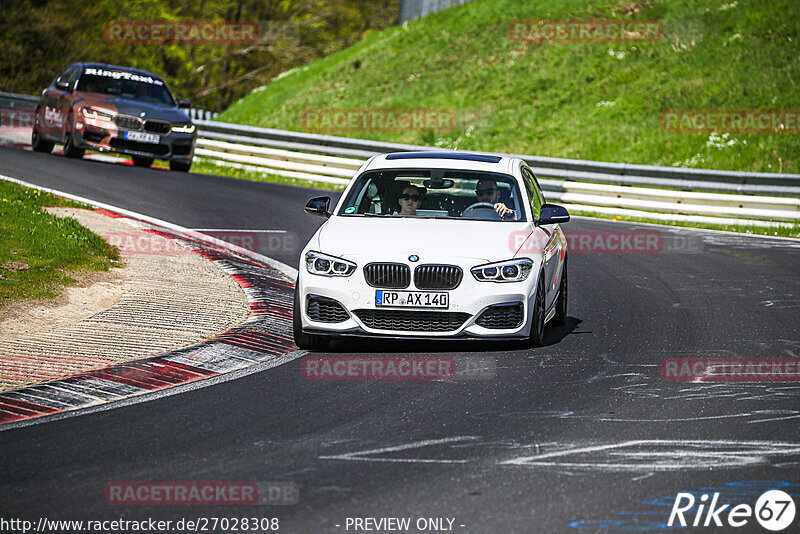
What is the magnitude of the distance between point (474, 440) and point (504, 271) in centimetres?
270

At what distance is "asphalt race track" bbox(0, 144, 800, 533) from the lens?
526 centimetres

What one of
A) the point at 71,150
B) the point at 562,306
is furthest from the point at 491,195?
the point at 71,150

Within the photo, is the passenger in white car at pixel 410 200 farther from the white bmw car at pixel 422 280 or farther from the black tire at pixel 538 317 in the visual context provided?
the black tire at pixel 538 317

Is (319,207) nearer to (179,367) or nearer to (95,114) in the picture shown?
(179,367)

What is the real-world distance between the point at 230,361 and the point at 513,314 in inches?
86.0

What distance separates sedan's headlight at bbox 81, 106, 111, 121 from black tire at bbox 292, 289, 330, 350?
13597 millimetres

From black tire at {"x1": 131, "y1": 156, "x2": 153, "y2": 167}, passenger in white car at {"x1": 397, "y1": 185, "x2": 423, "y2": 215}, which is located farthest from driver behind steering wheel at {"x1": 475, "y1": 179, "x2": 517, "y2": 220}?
black tire at {"x1": 131, "y1": 156, "x2": 153, "y2": 167}

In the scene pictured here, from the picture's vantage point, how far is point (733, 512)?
525 cm

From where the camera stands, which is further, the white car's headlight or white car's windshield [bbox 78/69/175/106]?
white car's windshield [bbox 78/69/175/106]

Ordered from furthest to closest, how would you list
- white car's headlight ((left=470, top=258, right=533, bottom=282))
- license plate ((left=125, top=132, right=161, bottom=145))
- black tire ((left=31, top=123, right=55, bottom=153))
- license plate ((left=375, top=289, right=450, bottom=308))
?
black tire ((left=31, top=123, right=55, bottom=153))
license plate ((left=125, top=132, right=161, bottom=145))
white car's headlight ((left=470, top=258, right=533, bottom=282))
license plate ((left=375, top=289, right=450, bottom=308))

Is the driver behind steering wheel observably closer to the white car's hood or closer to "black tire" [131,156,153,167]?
the white car's hood

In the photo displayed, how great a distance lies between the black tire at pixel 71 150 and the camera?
22.6 m

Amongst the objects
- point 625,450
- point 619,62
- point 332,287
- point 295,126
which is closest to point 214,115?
point 295,126

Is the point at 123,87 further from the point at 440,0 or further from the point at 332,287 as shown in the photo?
the point at 440,0
